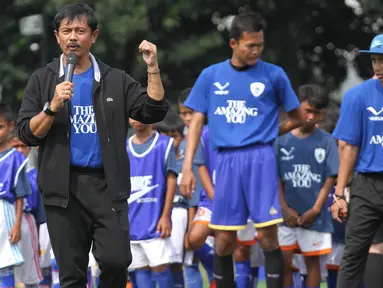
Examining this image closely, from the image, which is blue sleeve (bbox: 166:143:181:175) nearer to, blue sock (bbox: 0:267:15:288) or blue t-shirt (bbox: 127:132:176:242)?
blue t-shirt (bbox: 127:132:176:242)

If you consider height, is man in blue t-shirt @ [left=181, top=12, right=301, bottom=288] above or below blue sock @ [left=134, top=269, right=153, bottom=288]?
above

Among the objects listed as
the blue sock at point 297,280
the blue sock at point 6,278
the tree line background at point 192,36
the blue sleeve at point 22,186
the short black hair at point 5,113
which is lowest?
the blue sock at point 297,280

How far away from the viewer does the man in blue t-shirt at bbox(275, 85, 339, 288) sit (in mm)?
10797

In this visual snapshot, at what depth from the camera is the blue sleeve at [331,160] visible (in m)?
10.8

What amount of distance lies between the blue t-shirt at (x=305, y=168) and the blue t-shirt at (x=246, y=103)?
1.31 metres

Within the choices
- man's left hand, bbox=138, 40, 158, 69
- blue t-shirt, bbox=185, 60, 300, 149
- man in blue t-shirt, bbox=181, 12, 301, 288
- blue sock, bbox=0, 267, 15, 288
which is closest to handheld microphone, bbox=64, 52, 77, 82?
man's left hand, bbox=138, 40, 158, 69

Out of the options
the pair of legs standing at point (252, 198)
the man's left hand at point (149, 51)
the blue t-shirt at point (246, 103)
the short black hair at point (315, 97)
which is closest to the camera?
the man's left hand at point (149, 51)

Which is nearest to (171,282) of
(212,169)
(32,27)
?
(212,169)

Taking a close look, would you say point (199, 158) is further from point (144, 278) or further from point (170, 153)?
point (144, 278)

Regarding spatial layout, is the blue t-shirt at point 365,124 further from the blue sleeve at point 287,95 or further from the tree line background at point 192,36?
the tree line background at point 192,36

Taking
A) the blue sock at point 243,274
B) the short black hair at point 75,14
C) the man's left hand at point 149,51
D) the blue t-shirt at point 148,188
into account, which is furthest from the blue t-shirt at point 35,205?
the man's left hand at point 149,51

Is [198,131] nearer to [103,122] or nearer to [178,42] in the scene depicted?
[103,122]

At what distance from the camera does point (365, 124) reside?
8.95 meters

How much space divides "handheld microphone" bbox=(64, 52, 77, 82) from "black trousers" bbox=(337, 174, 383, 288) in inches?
111
